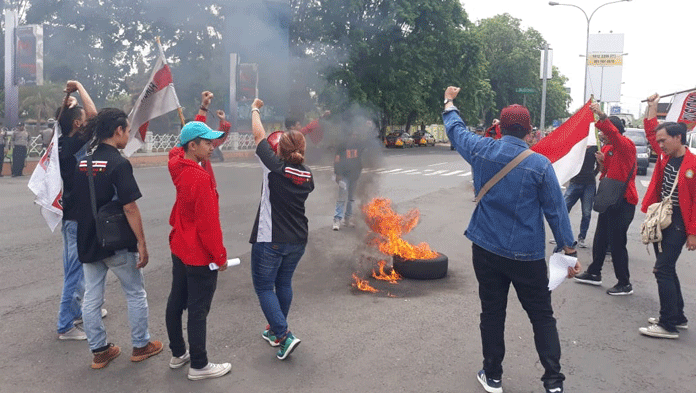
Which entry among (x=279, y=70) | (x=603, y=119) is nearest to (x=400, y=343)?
(x=603, y=119)

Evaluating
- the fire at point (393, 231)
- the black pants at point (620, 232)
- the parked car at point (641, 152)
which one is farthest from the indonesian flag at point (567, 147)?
the parked car at point (641, 152)

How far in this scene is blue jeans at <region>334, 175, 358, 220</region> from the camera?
895 cm

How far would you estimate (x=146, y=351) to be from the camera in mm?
3771

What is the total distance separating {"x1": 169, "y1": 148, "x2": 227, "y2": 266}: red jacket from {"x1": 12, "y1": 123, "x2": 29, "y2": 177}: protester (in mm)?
15534

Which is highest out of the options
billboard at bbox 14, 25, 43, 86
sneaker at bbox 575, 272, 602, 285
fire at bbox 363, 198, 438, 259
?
billboard at bbox 14, 25, 43, 86

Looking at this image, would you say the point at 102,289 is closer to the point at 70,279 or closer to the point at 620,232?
the point at 70,279

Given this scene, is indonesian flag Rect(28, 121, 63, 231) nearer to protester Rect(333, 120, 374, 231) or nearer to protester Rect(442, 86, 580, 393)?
protester Rect(442, 86, 580, 393)

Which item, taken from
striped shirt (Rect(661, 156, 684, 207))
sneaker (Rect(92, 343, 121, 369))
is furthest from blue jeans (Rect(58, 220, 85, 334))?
striped shirt (Rect(661, 156, 684, 207))

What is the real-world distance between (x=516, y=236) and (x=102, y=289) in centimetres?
265

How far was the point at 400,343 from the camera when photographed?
4.14 meters

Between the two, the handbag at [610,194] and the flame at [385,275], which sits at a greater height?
the handbag at [610,194]

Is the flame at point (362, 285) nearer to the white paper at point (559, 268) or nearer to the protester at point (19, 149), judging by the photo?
the white paper at point (559, 268)

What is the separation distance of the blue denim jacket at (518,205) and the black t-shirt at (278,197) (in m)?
1.19

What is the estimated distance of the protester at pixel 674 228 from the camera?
168 inches
